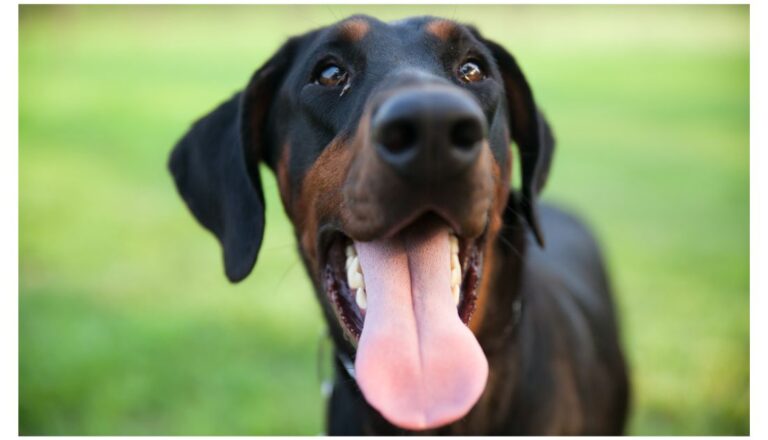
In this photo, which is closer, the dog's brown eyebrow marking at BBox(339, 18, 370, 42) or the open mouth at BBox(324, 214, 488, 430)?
the open mouth at BBox(324, 214, 488, 430)

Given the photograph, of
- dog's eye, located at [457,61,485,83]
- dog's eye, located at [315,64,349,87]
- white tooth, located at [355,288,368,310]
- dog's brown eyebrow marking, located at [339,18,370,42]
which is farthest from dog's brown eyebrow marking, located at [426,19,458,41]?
white tooth, located at [355,288,368,310]

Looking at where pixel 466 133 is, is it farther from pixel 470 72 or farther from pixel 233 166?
pixel 233 166

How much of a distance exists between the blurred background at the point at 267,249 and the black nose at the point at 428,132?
4.04 ft

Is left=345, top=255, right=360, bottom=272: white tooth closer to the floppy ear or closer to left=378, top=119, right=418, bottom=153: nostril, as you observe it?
left=378, top=119, right=418, bottom=153: nostril

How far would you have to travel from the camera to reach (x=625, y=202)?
360 inches

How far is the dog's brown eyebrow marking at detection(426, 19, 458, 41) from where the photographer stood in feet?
9.36

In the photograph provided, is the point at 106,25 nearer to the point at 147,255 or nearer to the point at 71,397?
the point at 147,255

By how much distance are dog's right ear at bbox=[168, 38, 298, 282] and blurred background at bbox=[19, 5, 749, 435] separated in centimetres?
26

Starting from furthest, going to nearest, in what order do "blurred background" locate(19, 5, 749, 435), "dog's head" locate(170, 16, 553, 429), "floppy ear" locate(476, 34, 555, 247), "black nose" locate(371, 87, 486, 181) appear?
"blurred background" locate(19, 5, 749, 435)
"floppy ear" locate(476, 34, 555, 247)
"dog's head" locate(170, 16, 553, 429)
"black nose" locate(371, 87, 486, 181)

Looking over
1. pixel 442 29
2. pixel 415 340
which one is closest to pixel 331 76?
pixel 442 29

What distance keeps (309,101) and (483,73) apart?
27.1 inches

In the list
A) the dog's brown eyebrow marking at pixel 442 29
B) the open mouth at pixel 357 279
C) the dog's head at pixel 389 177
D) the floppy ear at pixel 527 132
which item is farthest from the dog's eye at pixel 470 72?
the open mouth at pixel 357 279

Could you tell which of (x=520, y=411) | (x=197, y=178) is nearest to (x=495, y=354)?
(x=520, y=411)

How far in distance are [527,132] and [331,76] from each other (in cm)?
94
